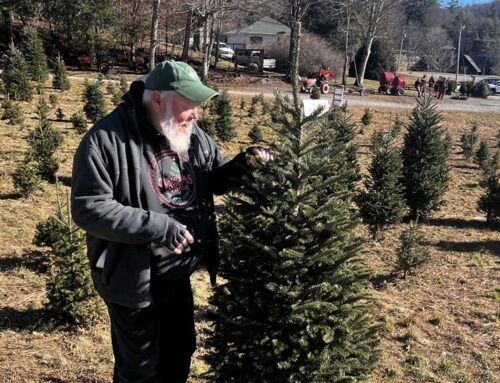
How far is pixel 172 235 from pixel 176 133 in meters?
0.56

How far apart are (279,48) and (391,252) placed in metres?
37.0

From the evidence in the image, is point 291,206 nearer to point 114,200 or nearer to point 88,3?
point 114,200

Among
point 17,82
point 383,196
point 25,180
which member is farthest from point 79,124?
point 383,196

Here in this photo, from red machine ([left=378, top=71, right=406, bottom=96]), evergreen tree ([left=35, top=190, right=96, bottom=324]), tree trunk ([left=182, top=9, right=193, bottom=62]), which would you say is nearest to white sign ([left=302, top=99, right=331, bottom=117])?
evergreen tree ([left=35, top=190, right=96, bottom=324])

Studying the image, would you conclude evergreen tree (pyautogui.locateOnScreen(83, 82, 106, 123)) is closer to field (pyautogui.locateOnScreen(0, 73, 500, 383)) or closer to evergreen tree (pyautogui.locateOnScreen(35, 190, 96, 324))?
field (pyautogui.locateOnScreen(0, 73, 500, 383))

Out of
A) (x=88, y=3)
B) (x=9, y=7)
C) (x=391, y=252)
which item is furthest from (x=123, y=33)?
(x=391, y=252)

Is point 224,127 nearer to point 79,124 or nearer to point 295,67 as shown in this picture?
point 79,124

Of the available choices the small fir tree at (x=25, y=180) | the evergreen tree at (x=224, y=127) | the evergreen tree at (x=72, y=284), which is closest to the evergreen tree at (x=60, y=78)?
the evergreen tree at (x=224, y=127)

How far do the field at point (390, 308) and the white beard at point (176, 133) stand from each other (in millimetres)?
1546

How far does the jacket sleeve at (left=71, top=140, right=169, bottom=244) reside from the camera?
2.35 meters

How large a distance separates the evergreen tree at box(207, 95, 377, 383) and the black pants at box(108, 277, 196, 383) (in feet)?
0.92

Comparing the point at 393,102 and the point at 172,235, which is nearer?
the point at 172,235

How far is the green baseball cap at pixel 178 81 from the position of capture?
2.52m

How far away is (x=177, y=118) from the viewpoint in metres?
2.63
